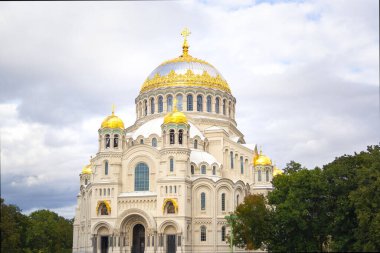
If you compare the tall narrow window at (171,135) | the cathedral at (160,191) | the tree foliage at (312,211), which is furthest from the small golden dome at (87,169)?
the tree foliage at (312,211)

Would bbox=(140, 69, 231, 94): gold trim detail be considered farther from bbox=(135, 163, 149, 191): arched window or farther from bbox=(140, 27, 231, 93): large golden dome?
bbox=(135, 163, 149, 191): arched window

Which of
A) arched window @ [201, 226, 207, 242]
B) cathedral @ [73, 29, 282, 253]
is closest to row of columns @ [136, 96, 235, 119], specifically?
cathedral @ [73, 29, 282, 253]

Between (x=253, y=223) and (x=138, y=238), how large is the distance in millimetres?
15101

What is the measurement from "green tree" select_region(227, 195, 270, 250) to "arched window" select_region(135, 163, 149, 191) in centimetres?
1238

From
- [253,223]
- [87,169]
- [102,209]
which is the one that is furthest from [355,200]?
[87,169]

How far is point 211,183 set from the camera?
57500 millimetres

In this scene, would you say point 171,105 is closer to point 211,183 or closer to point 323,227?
point 211,183

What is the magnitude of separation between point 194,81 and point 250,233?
1053 inches

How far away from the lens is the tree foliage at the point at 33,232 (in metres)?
45.1

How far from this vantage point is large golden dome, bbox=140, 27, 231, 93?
69.4 meters

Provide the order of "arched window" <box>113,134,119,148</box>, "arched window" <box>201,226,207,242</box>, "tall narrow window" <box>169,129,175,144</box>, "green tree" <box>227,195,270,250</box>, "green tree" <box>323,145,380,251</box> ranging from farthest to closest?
"arched window" <box>113,134,119,148</box>, "tall narrow window" <box>169,129,175,144</box>, "arched window" <box>201,226,207,242</box>, "green tree" <box>227,195,270,250</box>, "green tree" <box>323,145,380,251</box>

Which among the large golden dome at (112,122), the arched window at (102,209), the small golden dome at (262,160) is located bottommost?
the arched window at (102,209)

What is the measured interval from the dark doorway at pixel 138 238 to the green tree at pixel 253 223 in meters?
12.4

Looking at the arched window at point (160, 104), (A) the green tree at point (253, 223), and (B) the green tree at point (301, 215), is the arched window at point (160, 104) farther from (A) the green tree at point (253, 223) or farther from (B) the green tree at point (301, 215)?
(B) the green tree at point (301, 215)
